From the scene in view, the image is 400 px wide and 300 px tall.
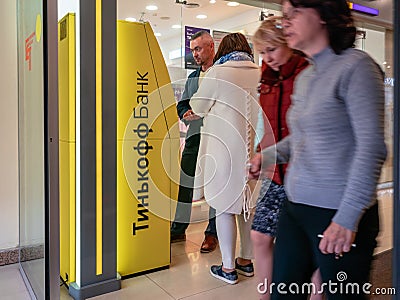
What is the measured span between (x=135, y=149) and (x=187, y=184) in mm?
691

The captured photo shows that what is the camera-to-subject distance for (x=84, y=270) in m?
2.24

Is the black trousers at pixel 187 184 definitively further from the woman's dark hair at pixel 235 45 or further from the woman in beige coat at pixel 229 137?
the woman's dark hair at pixel 235 45

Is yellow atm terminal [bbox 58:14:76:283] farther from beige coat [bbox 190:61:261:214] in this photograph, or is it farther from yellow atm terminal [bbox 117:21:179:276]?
beige coat [bbox 190:61:261:214]

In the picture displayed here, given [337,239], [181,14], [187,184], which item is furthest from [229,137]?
[181,14]

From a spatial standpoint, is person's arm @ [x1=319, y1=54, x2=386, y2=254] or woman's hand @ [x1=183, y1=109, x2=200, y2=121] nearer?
person's arm @ [x1=319, y1=54, x2=386, y2=254]

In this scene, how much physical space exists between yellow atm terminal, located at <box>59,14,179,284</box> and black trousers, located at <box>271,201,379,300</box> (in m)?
1.19

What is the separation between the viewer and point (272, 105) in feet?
5.86

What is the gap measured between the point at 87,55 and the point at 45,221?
34.3 inches

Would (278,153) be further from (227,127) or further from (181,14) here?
(181,14)

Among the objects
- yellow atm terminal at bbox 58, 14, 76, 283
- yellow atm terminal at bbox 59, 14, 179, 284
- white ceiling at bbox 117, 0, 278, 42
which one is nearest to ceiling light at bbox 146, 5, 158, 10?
white ceiling at bbox 117, 0, 278, 42

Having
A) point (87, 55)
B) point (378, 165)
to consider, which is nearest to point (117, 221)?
point (87, 55)

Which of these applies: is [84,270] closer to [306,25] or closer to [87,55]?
[87,55]

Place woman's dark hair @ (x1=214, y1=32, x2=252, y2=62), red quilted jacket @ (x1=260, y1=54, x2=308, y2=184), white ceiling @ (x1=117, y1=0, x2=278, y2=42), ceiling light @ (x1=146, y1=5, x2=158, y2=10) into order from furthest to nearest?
1. ceiling light @ (x1=146, y1=5, x2=158, y2=10)
2. white ceiling @ (x1=117, y1=0, x2=278, y2=42)
3. woman's dark hair @ (x1=214, y1=32, x2=252, y2=62)
4. red quilted jacket @ (x1=260, y1=54, x2=308, y2=184)

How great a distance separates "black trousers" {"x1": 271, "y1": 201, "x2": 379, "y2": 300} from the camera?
3.82 feet
